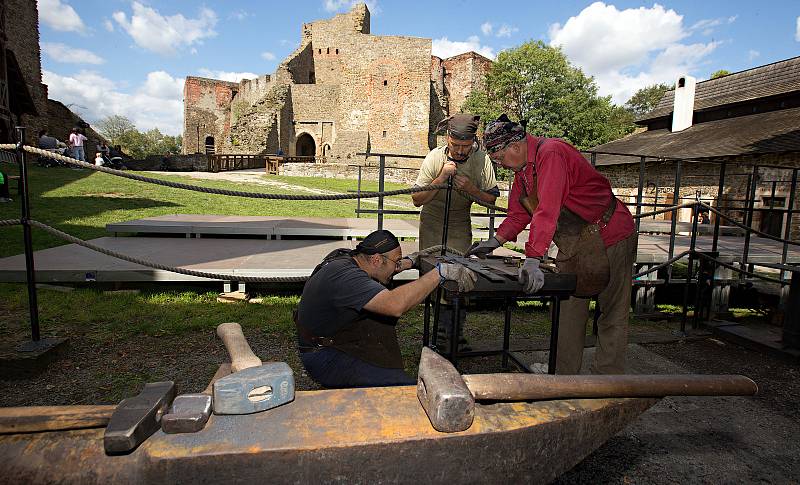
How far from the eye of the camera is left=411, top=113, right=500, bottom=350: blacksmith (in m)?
3.36

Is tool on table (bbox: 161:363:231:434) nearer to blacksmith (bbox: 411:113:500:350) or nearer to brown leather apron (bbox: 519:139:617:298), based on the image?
brown leather apron (bbox: 519:139:617:298)

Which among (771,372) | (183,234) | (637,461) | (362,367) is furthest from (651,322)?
(183,234)

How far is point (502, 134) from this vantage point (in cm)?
253

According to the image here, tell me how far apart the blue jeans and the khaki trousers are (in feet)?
4.50

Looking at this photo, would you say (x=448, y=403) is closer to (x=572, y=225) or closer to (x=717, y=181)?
(x=572, y=225)

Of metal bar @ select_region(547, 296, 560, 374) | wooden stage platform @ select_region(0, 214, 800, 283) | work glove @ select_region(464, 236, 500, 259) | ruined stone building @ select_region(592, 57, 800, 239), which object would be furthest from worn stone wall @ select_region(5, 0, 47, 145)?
ruined stone building @ select_region(592, 57, 800, 239)

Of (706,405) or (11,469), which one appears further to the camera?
(706,405)

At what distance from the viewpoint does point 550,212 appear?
229cm

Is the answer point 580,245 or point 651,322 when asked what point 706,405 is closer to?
point 580,245

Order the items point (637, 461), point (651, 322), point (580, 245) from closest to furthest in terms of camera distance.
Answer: point (637, 461) < point (580, 245) < point (651, 322)

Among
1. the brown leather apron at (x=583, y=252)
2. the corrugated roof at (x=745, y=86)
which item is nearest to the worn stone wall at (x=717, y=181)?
the corrugated roof at (x=745, y=86)

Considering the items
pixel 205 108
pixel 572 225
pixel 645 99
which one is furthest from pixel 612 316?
pixel 645 99

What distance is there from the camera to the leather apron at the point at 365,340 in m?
2.11

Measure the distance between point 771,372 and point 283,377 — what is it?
13.6 feet
